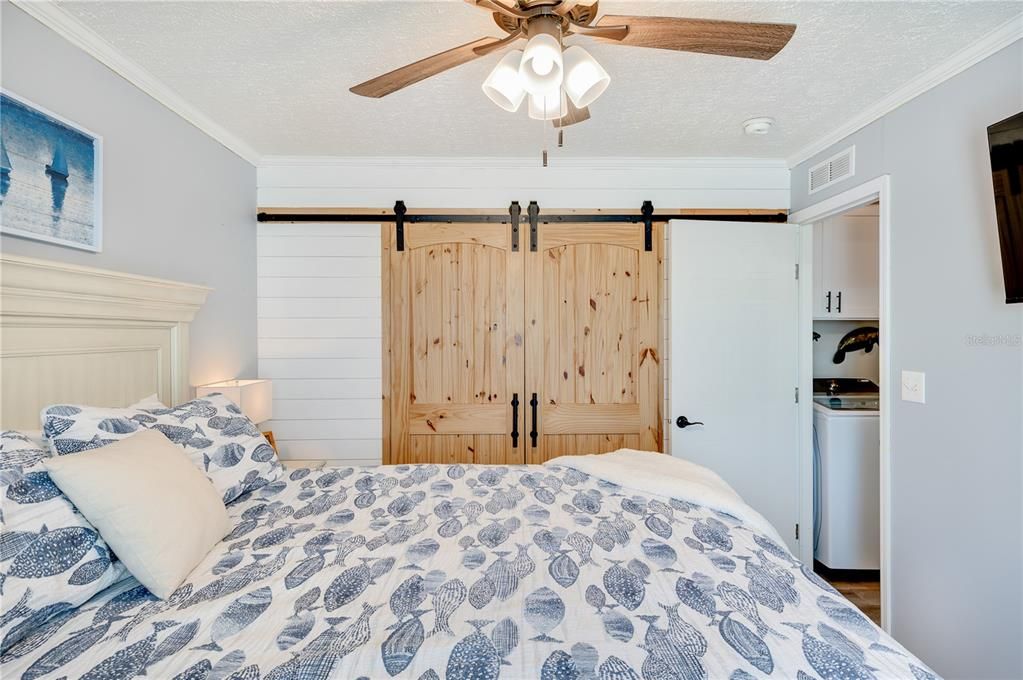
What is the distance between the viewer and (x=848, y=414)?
2.70m

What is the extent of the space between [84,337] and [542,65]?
1.82 m

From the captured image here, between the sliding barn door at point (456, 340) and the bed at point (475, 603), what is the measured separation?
1.19 metres

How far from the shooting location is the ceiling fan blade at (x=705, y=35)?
1.11 m

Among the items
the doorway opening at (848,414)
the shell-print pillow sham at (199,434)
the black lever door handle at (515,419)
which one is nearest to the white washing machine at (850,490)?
the doorway opening at (848,414)

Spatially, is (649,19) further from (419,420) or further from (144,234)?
(419,420)

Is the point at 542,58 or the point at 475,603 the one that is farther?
the point at 542,58

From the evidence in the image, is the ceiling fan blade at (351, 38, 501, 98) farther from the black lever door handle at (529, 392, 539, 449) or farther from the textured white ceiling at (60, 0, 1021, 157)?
the black lever door handle at (529, 392, 539, 449)

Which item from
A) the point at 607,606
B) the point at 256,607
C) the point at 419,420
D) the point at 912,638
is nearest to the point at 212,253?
the point at 419,420

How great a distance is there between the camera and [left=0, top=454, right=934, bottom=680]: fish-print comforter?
83 centimetres

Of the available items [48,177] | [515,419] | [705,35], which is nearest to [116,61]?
[48,177]

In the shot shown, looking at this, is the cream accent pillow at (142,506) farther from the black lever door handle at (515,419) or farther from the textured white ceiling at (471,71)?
the black lever door handle at (515,419)

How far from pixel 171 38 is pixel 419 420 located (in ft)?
7.10

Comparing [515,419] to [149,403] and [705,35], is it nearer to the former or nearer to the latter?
[149,403]

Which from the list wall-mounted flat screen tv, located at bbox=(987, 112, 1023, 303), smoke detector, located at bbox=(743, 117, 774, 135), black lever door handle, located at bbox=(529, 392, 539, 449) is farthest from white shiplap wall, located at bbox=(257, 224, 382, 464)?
wall-mounted flat screen tv, located at bbox=(987, 112, 1023, 303)
